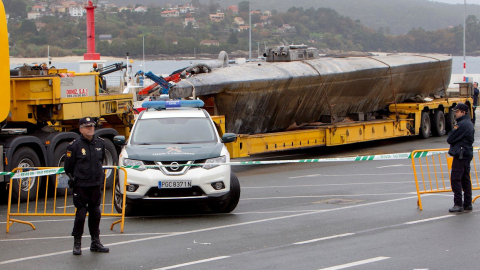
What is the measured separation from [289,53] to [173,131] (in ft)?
37.2

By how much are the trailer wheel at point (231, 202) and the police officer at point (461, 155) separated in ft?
11.3

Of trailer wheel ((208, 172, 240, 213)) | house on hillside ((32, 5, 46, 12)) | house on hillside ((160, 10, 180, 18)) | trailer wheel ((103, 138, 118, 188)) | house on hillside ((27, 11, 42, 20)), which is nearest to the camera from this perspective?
trailer wheel ((208, 172, 240, 213))

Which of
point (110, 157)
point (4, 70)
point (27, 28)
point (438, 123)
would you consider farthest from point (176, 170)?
point (27, 28)

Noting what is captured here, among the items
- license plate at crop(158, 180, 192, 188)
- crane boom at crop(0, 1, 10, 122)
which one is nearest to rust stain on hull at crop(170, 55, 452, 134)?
crane boom at crop(0, 1, 10, 122)

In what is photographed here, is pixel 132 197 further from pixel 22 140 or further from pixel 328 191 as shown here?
pixel 328 191

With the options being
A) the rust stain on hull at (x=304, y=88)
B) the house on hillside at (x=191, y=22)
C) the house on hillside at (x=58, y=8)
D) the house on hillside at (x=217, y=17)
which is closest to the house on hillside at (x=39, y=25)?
the house on hillside at (x=58, y=8)

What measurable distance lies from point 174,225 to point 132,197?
0.83 m

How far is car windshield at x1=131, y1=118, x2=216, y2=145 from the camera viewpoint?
12.7 meters

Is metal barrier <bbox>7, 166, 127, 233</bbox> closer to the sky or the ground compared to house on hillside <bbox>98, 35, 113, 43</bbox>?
closer to the ground

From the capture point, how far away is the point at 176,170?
1162 centimetres

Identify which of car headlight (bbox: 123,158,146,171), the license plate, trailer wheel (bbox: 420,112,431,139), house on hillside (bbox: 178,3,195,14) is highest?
house on hillside (bbox: 178,3,195,14)

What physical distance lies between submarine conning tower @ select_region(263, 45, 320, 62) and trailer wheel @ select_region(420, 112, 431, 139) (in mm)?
5131

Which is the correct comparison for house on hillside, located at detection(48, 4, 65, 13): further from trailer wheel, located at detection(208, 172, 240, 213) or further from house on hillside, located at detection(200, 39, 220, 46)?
trailer wheel, located at detection(208, 172, 240, 213)

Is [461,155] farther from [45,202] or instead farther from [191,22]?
[191,22]
